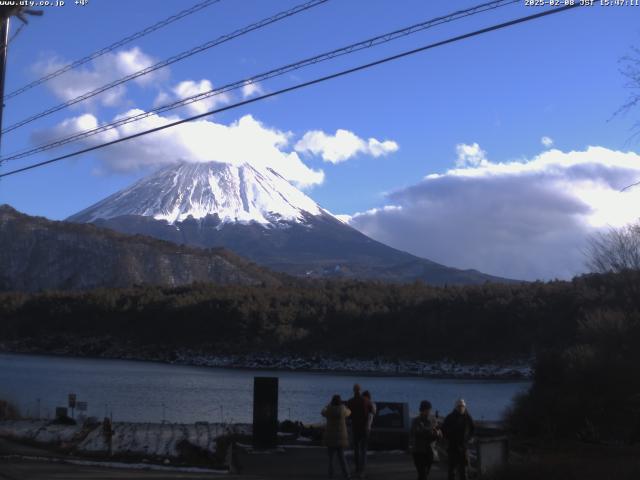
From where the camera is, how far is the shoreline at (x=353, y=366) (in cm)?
9750

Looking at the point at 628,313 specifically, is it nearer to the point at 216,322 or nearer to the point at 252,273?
the point at 216,322

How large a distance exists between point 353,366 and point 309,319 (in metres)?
16.2

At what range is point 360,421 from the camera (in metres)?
14.9

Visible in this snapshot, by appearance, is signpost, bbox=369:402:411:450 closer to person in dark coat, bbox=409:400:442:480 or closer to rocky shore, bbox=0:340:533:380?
person in dark coat, bbox=409:400:442:480

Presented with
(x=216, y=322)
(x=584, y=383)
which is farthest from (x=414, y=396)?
(x=216, y=322)

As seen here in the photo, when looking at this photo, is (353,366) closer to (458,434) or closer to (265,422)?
(265,422)

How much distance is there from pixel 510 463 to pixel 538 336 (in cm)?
8973

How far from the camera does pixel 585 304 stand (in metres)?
85.3

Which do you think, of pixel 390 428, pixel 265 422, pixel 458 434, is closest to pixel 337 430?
pixel 458 434

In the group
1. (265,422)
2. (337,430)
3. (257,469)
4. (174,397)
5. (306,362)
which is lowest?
(257,469)

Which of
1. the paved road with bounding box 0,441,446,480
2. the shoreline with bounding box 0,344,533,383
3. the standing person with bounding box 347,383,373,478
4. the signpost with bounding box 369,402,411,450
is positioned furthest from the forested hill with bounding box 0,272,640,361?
the standing person with bounding box 347,383,373,478

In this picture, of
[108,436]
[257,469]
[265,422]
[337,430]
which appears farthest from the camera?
[108,436]

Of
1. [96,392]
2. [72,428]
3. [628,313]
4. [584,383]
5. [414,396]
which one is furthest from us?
[414,396]

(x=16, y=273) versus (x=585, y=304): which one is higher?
(x=16, y=273)
